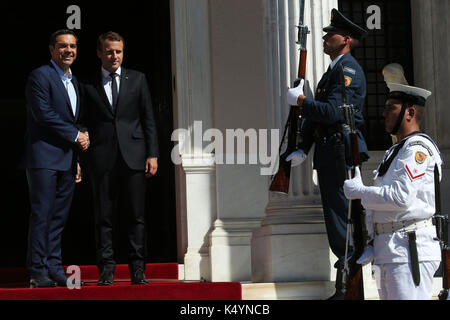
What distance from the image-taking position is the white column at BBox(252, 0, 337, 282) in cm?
1002

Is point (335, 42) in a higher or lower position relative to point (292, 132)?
higher

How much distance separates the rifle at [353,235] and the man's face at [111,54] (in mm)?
2132

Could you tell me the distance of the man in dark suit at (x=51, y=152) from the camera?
9.35 m

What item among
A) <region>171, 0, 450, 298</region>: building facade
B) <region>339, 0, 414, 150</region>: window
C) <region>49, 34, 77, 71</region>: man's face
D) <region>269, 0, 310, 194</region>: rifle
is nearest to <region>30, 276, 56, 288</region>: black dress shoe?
<region>49, 34, 77, 71</region>: man's face

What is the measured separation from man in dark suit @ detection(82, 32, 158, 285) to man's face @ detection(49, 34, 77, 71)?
0.28m

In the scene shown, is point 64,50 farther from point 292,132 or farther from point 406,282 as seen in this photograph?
point 406,282

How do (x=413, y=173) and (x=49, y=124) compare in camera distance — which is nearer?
(x=413, y=173)

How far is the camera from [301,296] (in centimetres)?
963

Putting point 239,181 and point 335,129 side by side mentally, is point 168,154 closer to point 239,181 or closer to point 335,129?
point 239,181

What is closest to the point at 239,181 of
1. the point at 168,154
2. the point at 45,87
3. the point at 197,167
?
the point at 197,167

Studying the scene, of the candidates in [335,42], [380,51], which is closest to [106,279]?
[335,42]

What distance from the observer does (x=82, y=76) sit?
15344mm

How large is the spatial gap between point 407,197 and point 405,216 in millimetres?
181

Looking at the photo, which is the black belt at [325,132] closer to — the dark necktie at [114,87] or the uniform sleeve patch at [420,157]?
the dark necktie at [114,87]
